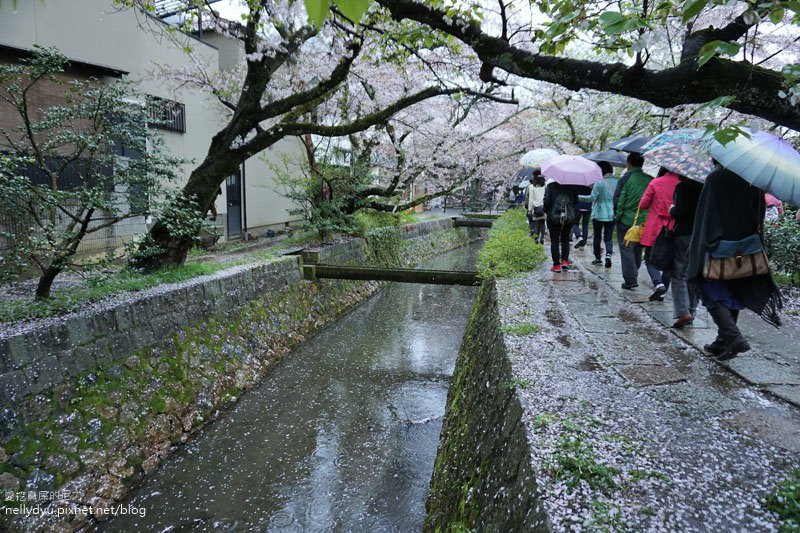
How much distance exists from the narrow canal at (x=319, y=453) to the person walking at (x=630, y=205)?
3765 mm

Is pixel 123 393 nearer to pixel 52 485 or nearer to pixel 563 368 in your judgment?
pixel 52 485

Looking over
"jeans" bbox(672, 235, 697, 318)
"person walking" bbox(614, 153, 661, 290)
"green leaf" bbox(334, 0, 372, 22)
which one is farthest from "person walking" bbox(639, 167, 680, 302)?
"green leaf" bbox(334, 0, 372, 22)

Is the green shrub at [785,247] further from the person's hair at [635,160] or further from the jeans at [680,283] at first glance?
the jeans at [680,283]

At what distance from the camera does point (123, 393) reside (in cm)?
571

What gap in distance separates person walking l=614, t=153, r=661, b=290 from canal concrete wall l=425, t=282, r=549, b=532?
9.05ft

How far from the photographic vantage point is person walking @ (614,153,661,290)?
6.73 meters

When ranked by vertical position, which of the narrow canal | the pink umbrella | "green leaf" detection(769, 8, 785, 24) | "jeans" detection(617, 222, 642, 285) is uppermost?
"green leaf" detection(769, 8, 785, 24)

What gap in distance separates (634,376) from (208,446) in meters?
5.57

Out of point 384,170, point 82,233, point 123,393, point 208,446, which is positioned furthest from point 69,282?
point 384,170

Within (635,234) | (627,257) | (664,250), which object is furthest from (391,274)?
(664,250)

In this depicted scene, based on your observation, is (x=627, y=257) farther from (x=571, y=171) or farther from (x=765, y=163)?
(x=765, y=163)

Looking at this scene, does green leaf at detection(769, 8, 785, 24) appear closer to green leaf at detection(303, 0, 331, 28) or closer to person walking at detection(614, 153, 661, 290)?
green leaf at detection(303, 0, 331, 28)

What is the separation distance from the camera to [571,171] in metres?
8.04

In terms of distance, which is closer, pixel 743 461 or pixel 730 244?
pixel 743 461
